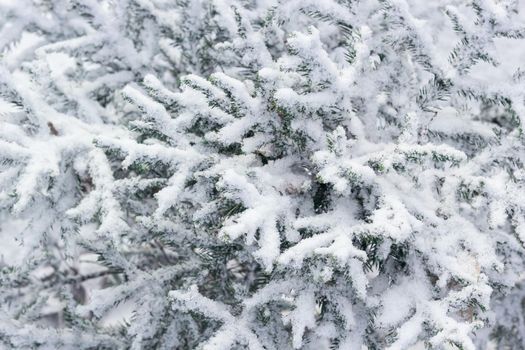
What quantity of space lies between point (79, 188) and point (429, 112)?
5.73ft

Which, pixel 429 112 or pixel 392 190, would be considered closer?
pixel 392 190

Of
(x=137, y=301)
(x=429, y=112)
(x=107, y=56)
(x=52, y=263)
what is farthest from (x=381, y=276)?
(x=52, y=263)

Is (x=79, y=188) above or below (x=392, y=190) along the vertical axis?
below

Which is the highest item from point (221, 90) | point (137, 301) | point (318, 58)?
point (318, 58)

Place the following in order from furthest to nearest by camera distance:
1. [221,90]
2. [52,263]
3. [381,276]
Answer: [52,263], [381,276], [221,90]

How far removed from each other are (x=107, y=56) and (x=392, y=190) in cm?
196

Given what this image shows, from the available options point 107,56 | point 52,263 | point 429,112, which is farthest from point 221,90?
point 52,263

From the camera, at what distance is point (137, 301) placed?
290 centimetres

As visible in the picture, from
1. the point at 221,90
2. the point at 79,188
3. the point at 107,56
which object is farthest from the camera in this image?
the point at 107,56

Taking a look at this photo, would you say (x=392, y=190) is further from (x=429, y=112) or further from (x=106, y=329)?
(x=106, y=329)

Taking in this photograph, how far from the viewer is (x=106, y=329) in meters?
3.35

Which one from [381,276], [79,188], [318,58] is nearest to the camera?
[318,58]

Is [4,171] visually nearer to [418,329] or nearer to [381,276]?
[381,276]

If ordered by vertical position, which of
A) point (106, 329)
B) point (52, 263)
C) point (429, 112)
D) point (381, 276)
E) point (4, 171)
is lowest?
point (52, 263)
